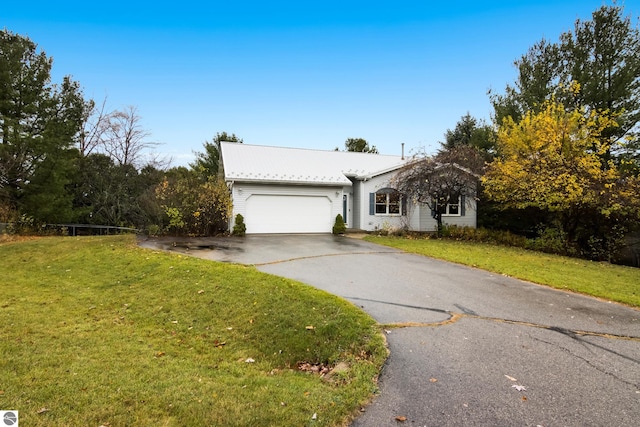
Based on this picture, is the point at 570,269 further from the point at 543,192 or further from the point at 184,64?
the point at 184,64

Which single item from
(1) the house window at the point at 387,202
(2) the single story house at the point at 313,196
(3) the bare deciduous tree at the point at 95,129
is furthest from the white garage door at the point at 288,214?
(3) the bare deciduous tree at the point at 95,129

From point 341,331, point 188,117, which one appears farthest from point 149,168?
point 341,331

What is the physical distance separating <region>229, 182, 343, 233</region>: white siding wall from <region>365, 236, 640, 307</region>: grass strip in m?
5.26

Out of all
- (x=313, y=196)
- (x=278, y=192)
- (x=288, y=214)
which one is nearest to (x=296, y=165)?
(x=313, y=196)

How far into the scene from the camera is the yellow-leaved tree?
1359 centimetres

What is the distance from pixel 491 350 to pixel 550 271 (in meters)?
6.88

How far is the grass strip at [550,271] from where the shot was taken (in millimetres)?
7607

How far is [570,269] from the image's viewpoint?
10164mm

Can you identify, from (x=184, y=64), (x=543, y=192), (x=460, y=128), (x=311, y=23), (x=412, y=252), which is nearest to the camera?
(x=412, y=252)

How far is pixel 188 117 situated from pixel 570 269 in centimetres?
2230

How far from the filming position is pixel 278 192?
17.4 meters

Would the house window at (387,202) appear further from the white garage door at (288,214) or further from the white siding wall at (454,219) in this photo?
the white garage door at (288,214)
